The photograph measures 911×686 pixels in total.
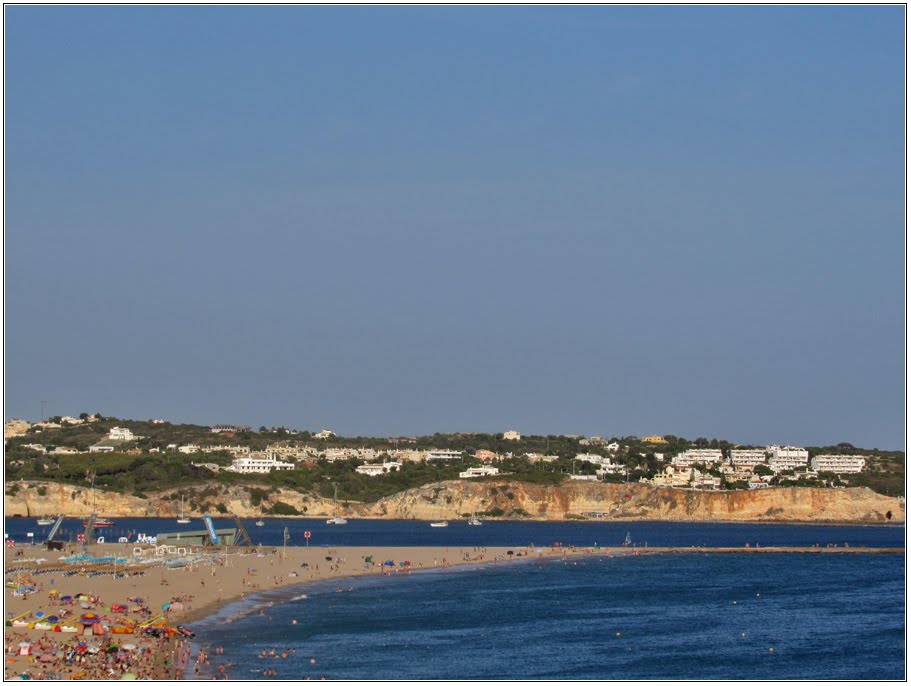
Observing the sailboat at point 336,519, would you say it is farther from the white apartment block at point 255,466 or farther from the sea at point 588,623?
the sea at point 588,623

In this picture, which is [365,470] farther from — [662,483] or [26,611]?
[26,611]

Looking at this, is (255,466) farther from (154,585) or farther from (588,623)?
(588,623)

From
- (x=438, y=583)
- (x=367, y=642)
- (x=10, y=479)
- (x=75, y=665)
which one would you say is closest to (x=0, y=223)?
(x=75, y=665)

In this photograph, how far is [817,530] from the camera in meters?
162

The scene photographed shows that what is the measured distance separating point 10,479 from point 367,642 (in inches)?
4790

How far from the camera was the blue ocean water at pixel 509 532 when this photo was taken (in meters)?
127

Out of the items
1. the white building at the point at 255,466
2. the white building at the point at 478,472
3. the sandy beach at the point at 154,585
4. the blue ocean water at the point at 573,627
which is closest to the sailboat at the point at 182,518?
the white building at the point at 255,466

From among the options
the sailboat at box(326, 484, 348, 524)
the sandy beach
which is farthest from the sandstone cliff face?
the sandy beach

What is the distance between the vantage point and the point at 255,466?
189 m

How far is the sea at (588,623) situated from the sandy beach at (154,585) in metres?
2.14

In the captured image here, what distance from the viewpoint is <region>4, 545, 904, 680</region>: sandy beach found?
44.4 meters

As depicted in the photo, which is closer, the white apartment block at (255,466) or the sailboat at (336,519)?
the sailboat at (336,519)

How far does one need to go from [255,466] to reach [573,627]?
5296 inches

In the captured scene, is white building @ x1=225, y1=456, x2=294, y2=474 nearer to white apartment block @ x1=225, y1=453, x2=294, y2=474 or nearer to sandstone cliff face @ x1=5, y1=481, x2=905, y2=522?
white apartment block @ x1=225, y1=453, x2=294, y2=474
